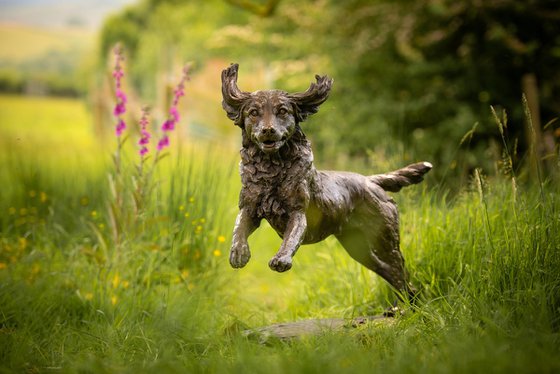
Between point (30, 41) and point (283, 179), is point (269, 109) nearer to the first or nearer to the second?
point (283, 179)

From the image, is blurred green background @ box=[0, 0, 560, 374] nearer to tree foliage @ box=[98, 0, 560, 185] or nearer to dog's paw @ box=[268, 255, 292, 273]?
tree foliage @ box=[98, 0, 560, 185]

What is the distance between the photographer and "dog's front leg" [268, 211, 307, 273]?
2.84 metres

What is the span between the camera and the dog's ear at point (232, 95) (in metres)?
3.19

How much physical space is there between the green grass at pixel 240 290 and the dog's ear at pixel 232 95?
124cm

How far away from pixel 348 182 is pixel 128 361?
1.62m

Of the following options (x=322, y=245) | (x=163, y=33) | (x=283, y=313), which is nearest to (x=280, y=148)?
(x=283, y=313)

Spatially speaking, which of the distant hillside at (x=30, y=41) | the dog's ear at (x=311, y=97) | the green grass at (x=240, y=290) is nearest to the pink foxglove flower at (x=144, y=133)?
the green grass at (x=240, y=290)

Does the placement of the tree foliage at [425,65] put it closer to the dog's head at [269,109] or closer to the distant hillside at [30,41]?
the dog's head at [269,109]

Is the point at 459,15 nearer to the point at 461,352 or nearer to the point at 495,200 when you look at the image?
the point at 495,200

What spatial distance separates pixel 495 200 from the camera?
4.37 metres

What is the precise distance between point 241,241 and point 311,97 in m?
0.87

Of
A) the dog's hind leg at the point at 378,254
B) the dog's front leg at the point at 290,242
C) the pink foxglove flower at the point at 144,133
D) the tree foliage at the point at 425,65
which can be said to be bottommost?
the dog's hind leg at the point at 378,254

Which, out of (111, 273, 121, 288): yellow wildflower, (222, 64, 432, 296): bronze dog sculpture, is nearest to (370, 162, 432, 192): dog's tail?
(222, 64, 432, 296): bronze dog sculpture

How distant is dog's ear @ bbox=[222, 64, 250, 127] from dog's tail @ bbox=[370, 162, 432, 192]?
1058 millimetres
